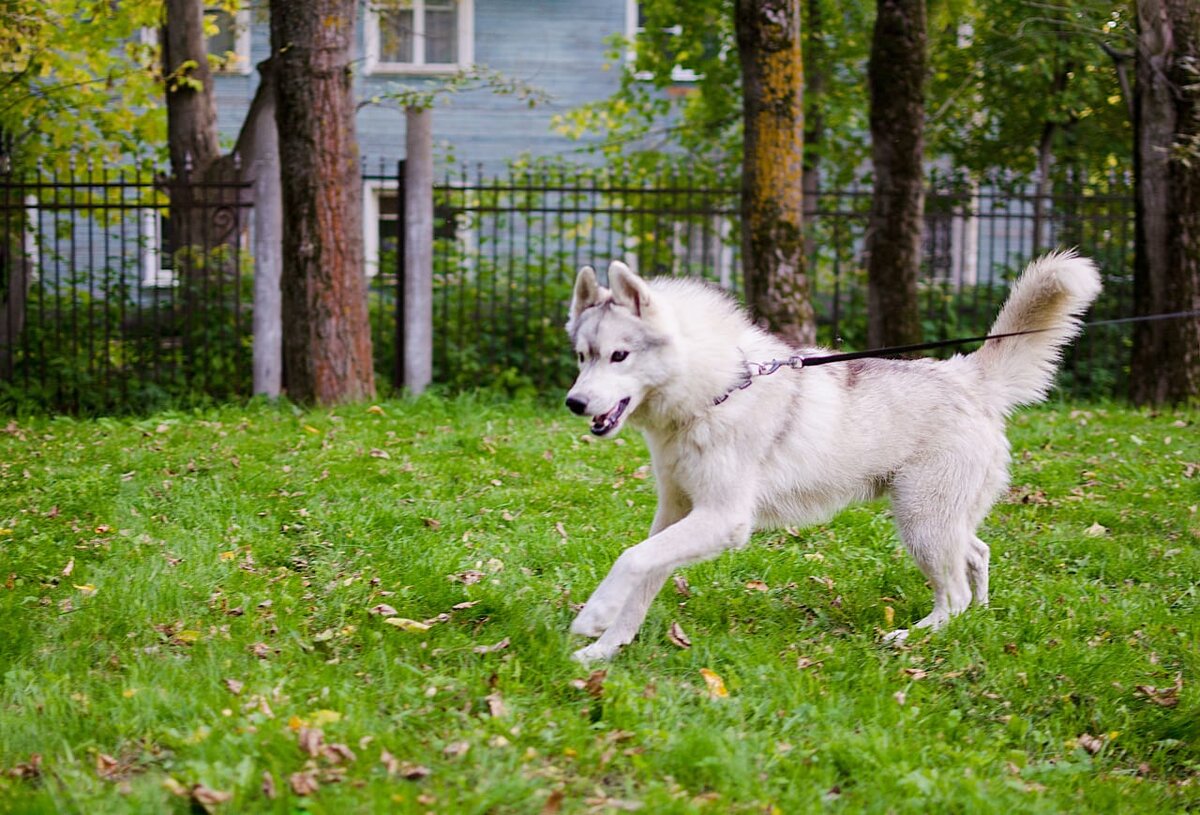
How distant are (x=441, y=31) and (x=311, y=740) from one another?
18.1 meters

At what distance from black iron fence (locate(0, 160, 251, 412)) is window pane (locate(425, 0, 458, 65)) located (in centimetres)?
832

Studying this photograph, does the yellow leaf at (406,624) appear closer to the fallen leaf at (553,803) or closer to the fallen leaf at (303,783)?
the fallen leaf at (303,783)

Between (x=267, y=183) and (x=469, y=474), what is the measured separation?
520 cm

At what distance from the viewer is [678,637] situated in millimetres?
4617

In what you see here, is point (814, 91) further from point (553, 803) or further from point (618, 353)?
point (553, 803)

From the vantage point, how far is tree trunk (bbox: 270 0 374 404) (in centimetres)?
973

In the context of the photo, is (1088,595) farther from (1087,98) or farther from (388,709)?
(1087,98)

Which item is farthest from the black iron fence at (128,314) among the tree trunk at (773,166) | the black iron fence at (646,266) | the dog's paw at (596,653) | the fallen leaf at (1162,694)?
the fallen leaf at (1162,694)

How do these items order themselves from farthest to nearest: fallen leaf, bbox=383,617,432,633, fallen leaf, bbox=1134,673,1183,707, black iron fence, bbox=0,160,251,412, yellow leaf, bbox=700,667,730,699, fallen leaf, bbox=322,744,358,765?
black iron fence, bbox=0,160,251,412, fallen leaf, bbox=383,617,432,633, fallen leaf, bbox=1134,673,1183,707, yellow leaf, bbox=700,667,730,699, fallen leaf, bbox=322,744,358,765

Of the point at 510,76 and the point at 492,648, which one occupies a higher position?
the point at 510,76

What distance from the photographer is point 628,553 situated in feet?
14.0

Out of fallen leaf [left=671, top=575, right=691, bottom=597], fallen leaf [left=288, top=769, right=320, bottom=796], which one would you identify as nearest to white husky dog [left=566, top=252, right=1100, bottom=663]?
fallen leaf [left=671, top=575, right=691, bottom=597]

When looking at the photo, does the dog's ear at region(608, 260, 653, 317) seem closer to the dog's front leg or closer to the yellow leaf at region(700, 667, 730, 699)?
the dog's front leg

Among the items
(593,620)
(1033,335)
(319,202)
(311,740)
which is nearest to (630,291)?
(593,620)
